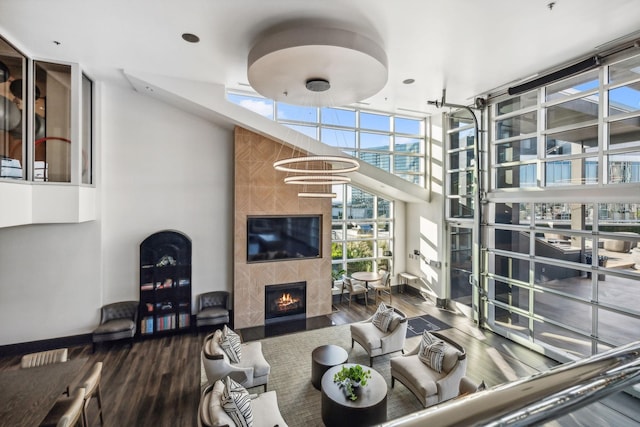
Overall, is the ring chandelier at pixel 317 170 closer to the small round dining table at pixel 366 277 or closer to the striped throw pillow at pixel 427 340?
the striped throw pillow at pixel 427 340

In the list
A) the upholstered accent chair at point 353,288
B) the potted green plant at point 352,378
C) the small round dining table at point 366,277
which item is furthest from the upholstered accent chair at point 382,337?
the upholstered accent chair at point 353,288

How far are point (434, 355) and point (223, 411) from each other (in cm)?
308

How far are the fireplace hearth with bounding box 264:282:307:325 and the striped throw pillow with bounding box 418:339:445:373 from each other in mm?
3541

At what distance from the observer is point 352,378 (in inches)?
168

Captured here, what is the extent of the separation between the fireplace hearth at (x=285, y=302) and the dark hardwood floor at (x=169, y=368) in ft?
2.86

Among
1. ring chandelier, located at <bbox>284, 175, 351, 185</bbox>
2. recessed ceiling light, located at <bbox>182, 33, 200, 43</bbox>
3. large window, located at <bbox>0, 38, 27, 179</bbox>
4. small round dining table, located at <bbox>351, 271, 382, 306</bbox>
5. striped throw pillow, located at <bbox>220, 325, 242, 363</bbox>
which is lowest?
striped throw pillow, located at <bbox>220, 325, 242, 363</bbox>

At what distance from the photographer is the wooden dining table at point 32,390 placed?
3.15 m

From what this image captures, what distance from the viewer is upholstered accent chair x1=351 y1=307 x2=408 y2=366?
18.2 ft

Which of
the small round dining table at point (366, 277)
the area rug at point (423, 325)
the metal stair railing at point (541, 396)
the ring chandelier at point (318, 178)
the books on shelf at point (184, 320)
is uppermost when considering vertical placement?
the ring chandelier at point (318, 178)

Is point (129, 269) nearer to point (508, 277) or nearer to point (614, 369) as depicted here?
point (614, 369)

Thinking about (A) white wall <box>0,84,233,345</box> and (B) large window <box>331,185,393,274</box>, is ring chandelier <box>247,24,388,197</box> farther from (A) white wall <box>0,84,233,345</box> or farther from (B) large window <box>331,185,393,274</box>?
(B) large window <box>331,185,393,274</box>

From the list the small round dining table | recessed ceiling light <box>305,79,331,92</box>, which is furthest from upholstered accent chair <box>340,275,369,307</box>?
recessed ceiling light <box>305,79,331,92</box>

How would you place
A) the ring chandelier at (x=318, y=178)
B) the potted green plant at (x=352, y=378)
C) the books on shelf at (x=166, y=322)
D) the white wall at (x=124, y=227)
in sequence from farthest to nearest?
the books on shelf at (x=166, y=322) < the white wall at (x=124, y=227) < the ring chandelier at (x=318, y=178) < the potted green plant at (x=352, y=378)

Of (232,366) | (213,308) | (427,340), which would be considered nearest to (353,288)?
(213,308)
